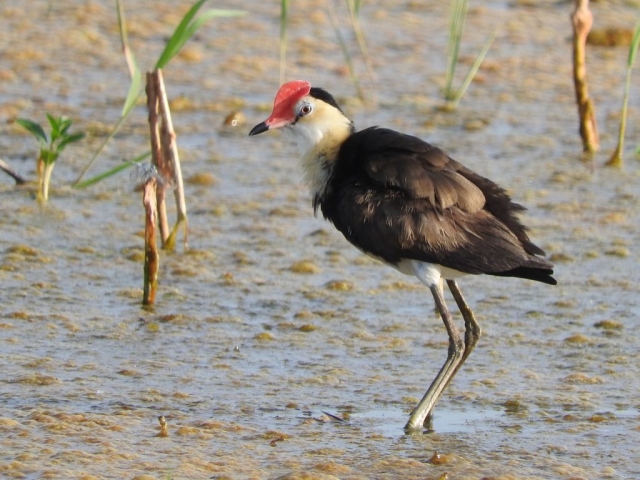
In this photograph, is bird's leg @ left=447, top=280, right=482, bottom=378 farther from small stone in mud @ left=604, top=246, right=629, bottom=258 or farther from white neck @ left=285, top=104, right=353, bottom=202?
small stone in mud @ left=604, top=246, right=629, bottom=258

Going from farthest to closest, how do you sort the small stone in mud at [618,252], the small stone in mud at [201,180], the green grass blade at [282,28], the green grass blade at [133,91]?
1. the small stone in mud at [201,180]
2. the green grass blade at [282,28]
3. the small stone in mud at [618,252]
4. the green grass blade at [133,91]

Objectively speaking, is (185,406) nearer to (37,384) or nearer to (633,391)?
(37,384)

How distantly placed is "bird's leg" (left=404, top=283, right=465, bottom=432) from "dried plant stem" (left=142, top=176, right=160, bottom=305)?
1.46 meters

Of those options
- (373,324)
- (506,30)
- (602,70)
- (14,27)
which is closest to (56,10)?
(14,27)

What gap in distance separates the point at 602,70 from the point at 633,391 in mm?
5299

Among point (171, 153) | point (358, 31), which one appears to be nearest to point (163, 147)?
point (171, 153)

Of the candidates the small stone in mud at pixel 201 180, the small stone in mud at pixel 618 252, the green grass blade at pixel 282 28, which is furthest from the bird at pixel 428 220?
the small stone in mud at pixel 201 180

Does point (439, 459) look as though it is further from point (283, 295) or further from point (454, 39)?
point (454, 39)

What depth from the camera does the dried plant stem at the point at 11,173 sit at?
7.71m

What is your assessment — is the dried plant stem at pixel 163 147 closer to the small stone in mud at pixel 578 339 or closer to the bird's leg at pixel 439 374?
the bird's leg at pixel 439 374

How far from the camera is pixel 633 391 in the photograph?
5617 millimetres

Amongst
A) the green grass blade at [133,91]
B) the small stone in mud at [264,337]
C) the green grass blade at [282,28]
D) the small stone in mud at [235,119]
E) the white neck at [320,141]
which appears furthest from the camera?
the small stone in mud at [235,119]

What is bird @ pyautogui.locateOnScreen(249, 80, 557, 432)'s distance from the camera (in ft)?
17.4

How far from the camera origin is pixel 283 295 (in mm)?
6758
